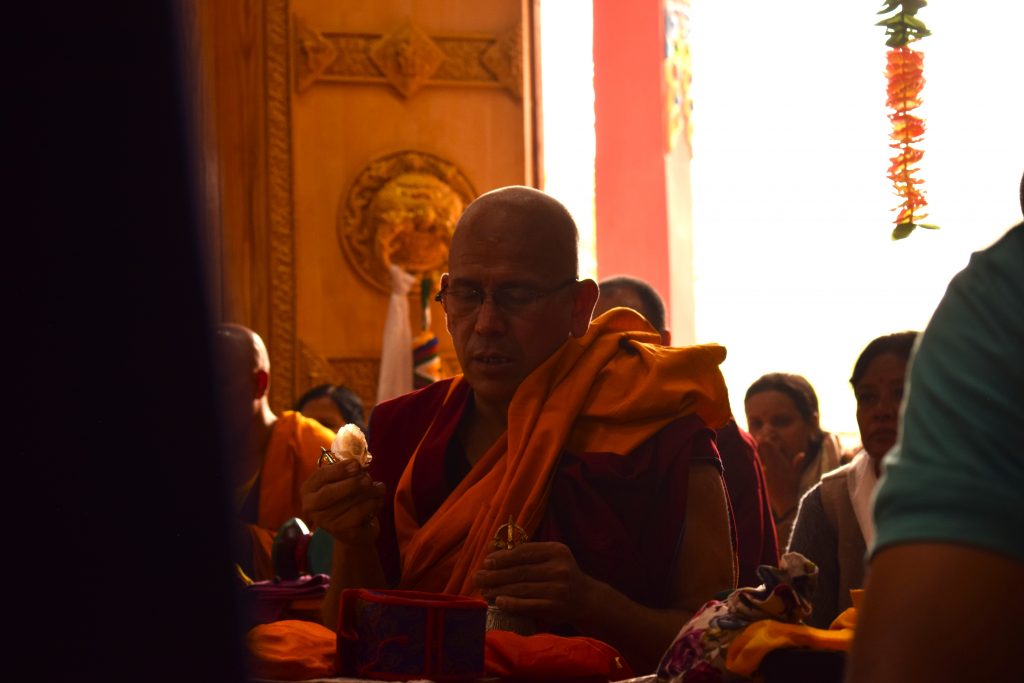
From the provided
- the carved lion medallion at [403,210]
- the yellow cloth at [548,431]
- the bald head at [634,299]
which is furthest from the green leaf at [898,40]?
the carved lion medallion at [403,210]

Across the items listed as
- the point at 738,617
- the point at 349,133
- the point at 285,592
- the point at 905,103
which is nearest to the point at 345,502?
the point at 285,592

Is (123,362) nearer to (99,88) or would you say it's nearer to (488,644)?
(99,88)

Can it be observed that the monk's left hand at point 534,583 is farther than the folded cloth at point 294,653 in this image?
Yes

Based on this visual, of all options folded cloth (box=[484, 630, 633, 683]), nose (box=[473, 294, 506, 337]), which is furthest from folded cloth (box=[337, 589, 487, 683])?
nose (box=[473, 294, 506, 337])

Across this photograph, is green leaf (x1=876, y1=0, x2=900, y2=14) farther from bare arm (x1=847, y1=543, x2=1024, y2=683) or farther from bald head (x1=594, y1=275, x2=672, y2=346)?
bald head (x1=594, y1=275, x2=672, y2=346)

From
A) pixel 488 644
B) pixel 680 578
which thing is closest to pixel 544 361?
pixel 680 578

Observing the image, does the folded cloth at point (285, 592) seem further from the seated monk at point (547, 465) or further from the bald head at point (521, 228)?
the bald head at point (521, 228)

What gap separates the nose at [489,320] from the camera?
2.33m

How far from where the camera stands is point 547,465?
2246 mm

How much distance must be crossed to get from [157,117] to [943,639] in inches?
17.0

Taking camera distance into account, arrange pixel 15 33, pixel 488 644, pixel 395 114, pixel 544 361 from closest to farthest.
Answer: pixel 15 33 → pixel 488 644 → pixel 544 361 → pixel 395 114

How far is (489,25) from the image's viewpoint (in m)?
5.99

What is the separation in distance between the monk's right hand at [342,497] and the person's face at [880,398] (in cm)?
153

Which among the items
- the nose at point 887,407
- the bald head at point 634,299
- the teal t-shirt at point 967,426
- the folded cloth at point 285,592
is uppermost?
the bald head at point 634,299
